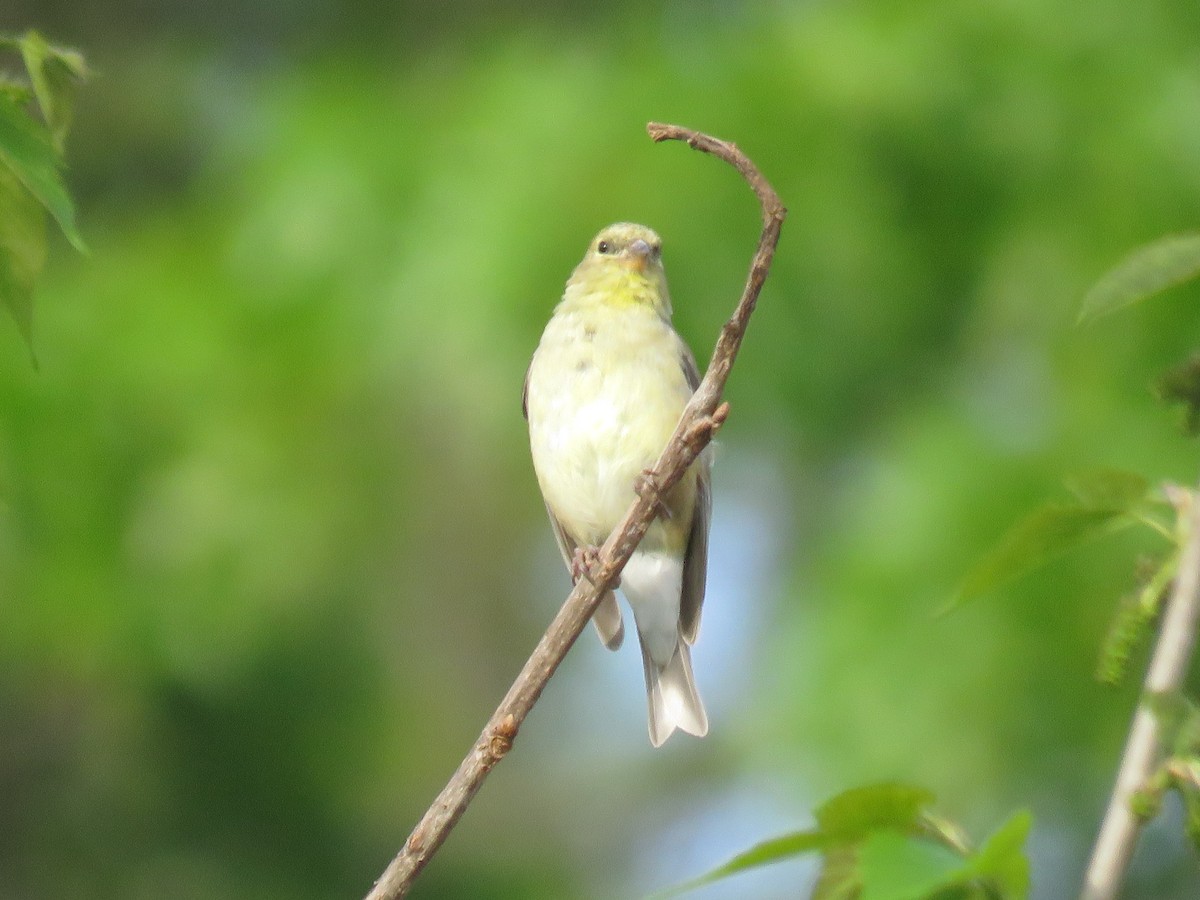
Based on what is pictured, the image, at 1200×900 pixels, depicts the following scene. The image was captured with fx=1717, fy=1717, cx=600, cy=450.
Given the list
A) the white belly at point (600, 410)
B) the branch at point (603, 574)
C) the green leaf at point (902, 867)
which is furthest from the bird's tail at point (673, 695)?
the green leaf at point (902, 867)

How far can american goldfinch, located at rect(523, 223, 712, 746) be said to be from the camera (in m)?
4.34

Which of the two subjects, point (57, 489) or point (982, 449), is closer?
point (982, 449)

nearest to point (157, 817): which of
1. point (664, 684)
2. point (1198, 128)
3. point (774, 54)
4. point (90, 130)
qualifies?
point (90, 130)

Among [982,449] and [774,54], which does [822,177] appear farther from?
[982,449]

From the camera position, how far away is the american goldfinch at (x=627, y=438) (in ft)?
14.2

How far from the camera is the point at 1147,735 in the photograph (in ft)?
4.33

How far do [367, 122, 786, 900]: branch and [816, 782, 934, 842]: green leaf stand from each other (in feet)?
1.60

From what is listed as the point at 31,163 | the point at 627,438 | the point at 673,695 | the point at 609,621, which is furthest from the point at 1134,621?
the point at 673,695

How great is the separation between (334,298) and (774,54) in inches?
71.9

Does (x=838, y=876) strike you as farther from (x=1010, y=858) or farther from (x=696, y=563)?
(x=696, y=563)

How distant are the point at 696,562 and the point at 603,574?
2.60 metres

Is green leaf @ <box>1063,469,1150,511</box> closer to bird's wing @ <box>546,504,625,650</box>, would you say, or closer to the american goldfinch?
the american goldfinch

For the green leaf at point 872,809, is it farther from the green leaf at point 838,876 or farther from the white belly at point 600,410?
the white belly at point 600,410

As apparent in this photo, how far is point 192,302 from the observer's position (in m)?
6.71
